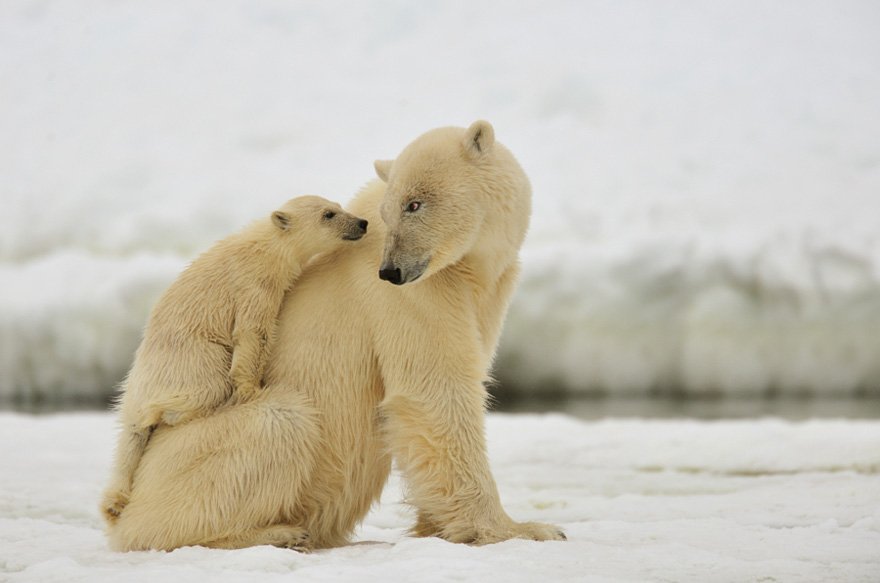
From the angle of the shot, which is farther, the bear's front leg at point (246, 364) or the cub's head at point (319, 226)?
the cub's head at point (319, 226)

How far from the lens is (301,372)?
4867 mm

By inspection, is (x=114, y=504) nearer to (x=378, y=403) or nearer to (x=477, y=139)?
(x=378, y=403)

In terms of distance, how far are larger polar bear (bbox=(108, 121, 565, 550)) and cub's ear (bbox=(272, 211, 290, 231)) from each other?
0.35 m

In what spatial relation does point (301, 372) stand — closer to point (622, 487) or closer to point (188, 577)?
point (188, 577)

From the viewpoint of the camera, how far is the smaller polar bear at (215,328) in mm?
4707

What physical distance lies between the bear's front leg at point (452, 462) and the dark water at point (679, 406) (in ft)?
22.9

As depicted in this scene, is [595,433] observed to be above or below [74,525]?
above

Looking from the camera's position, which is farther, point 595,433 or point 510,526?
point 595,433

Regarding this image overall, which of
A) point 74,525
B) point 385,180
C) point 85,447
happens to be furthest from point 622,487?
point 85,447

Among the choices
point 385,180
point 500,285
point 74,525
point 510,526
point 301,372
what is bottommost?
point 74,525

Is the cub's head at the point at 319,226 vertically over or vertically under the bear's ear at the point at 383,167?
under

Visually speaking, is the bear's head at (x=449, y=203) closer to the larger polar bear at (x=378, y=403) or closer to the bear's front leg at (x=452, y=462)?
the larger polar bear at (x=378, y=403)

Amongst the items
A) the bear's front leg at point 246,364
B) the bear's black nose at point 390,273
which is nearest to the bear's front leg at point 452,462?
the bear's black nose at point 390,273

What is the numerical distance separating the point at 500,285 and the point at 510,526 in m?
1.25
